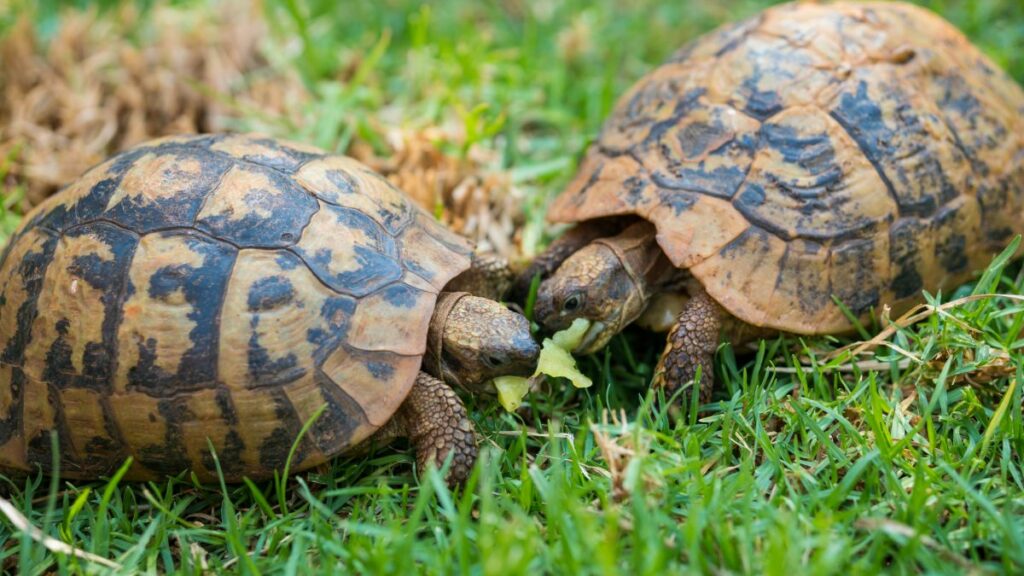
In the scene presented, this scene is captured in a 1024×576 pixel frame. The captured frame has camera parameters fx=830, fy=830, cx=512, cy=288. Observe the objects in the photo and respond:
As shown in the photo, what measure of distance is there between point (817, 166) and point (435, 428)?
1.83 metres

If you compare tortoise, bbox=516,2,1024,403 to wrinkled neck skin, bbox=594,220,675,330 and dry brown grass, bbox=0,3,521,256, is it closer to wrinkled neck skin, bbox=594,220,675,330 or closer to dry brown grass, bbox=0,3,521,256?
wrinkled neck skin, bbox=594,220,675,330

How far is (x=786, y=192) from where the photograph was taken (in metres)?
3.29

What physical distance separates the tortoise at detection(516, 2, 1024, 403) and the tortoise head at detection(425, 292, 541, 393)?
324 mm

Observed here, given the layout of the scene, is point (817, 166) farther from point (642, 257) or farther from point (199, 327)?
point (199, 327)

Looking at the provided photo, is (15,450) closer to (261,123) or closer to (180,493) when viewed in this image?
(180,493)

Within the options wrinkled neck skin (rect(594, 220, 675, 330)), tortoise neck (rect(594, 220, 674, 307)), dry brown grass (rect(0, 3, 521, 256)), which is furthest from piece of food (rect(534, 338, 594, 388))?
dry brown grass (rect(0, 3, 521, 256))

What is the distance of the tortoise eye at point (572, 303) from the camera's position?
127 inches

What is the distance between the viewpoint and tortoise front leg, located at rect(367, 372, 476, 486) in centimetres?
285

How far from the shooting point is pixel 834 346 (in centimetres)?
344

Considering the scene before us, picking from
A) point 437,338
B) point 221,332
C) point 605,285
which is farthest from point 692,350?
point 221,332

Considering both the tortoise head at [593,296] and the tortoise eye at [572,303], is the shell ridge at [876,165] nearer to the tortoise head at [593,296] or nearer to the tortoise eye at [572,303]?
the tortoise head at [593,296]

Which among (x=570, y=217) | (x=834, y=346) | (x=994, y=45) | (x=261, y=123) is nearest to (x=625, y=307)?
(x=570, y=217)

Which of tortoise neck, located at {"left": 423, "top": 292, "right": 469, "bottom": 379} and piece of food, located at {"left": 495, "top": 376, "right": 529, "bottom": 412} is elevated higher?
tortoise neck, located at {"left": 423, "top": 292, "right": 469, "bottom": 379}

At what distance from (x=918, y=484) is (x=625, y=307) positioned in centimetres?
128
